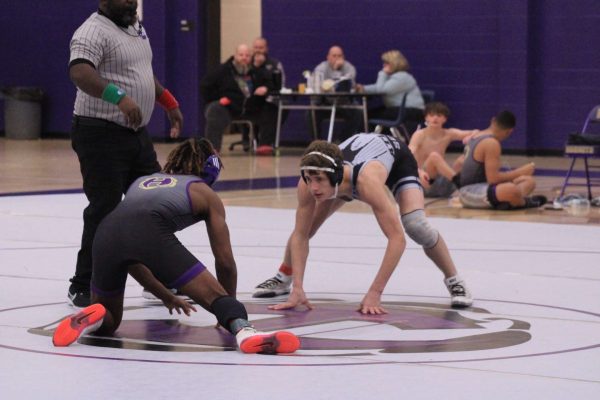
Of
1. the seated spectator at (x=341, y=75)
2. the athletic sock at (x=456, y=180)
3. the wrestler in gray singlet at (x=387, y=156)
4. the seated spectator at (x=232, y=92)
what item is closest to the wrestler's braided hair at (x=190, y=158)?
the wrestler in gray singlet at (x=387, y=156)

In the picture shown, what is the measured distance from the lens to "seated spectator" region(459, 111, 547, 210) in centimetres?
1056

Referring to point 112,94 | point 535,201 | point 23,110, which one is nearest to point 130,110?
point 112,94

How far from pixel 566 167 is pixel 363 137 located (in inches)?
370

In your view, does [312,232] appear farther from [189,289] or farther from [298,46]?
[298,46]

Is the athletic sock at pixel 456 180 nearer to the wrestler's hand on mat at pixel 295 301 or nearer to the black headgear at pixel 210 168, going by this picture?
the wrestler's hand on mat at pixel 295 301

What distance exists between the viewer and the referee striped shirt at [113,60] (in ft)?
18.9

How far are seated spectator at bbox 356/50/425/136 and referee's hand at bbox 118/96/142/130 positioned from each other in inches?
418

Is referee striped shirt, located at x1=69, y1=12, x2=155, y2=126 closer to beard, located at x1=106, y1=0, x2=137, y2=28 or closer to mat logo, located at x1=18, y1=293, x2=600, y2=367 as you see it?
beard, located at x1=106, y1=0, x2=137, y2=28

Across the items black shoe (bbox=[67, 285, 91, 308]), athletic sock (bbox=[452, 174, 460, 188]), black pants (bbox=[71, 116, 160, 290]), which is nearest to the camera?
black shoe (bbox=[67, 285, 91, 308])

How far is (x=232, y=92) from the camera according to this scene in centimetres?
1669

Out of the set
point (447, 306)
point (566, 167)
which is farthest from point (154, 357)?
point (566, 167)

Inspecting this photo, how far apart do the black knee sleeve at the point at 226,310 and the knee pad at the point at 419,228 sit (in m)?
1.33

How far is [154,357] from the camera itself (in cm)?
465

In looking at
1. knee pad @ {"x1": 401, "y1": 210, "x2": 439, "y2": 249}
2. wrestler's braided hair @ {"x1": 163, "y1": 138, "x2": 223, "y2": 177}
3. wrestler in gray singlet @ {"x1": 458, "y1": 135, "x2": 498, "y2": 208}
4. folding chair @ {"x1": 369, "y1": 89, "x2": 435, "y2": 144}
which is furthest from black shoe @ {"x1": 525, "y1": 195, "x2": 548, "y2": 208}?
wrestler's braided hair @ {"x1": 163, "y1": 138, "x2": 223, "y2": 177}
